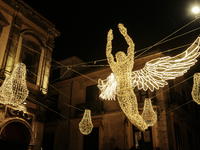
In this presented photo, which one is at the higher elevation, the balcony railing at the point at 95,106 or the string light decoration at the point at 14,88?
the balcony railing at the point at 95,106

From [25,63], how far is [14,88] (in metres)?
4.23

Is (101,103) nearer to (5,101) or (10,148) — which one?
(10,148)

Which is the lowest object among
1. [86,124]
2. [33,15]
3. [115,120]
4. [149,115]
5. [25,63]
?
[86,124]

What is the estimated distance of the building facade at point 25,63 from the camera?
34.6ft

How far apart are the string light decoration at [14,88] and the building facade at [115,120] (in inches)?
120

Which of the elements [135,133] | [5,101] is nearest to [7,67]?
[5,101]

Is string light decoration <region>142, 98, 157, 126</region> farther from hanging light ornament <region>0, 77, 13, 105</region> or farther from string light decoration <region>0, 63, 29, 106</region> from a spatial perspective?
hanging light ornament <region>0, 77, 13, 105</region>

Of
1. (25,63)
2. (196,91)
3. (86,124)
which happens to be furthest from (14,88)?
(196,91)

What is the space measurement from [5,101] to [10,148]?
3341 mm

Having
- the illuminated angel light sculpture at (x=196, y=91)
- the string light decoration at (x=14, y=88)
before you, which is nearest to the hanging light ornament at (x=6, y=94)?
the string light decoration at (x=14, y=88)

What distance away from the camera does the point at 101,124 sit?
15594mm

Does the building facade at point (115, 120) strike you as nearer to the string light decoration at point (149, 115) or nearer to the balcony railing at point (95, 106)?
the balcony railing at point (95, 106)

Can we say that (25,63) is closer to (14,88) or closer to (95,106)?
(14,88)

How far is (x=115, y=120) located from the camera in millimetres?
15062
